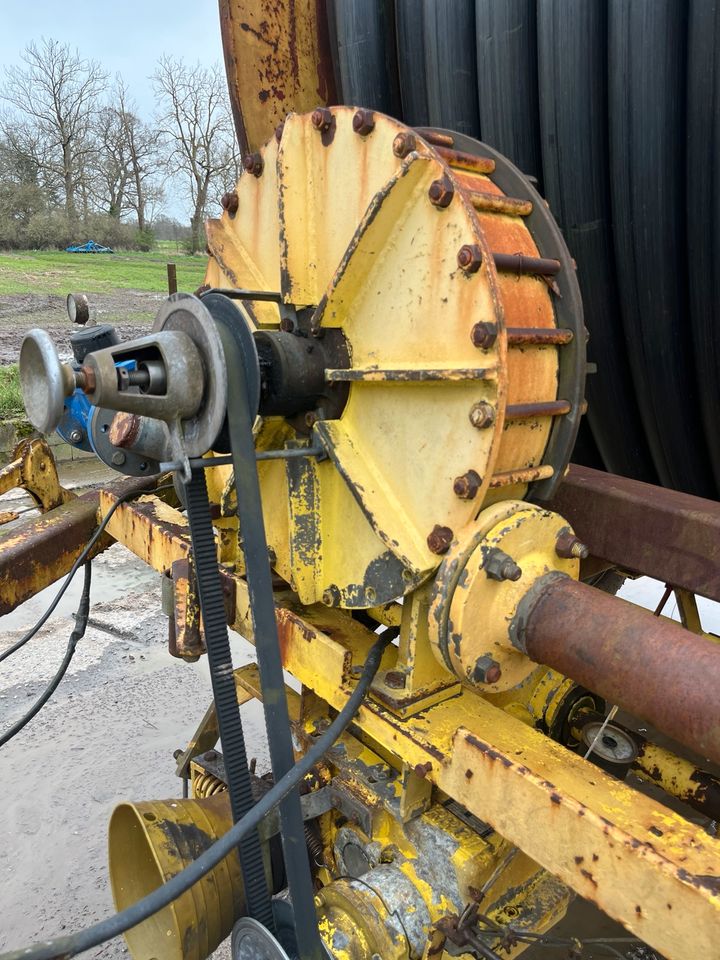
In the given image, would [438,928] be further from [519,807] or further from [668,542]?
[668,542]

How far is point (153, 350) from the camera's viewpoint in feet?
3.80

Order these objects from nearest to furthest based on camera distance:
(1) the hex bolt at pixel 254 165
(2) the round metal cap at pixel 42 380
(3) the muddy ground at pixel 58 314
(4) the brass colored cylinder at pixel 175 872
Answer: (2) the round metal cap at pixel 42 380, (4) the brass colored cylinder at pixel 175 872, (1) the hex bolt at pixel 254 165, (3) the muddy ground at pixel 58 314

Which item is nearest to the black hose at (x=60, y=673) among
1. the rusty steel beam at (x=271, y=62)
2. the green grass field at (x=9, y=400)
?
the rusty steel beam at (x=271, y=62)

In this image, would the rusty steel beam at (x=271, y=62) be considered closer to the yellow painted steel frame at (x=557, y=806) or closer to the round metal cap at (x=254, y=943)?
the yellow painted steel frame at (x=557, y=806)

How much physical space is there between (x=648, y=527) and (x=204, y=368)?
0.89 metres

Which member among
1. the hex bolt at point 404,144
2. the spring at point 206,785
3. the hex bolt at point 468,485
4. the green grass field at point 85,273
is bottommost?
the spring at point 206,785

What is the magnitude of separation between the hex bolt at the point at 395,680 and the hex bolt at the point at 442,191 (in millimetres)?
830

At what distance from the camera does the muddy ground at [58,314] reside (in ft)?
28.6

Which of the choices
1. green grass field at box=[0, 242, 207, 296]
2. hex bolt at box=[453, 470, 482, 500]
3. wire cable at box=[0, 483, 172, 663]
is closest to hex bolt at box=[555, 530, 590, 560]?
hex bolt at box=[453, 470, 482, 500]

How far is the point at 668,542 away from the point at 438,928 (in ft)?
2.64

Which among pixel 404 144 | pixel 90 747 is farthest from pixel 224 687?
pixel 90 747

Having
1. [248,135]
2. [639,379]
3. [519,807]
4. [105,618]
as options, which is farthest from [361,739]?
[105,618]

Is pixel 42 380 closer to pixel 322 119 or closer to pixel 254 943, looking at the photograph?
pixel 322 119

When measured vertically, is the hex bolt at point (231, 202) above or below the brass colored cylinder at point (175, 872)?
above
